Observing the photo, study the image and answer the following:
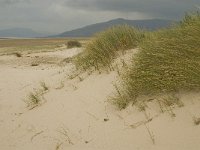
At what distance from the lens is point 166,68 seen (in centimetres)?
540

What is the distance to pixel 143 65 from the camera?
583 cm

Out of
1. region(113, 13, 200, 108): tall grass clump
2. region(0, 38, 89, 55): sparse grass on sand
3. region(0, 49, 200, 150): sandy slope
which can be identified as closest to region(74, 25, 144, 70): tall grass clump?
region(0, 49, 200, 150): sandy slope

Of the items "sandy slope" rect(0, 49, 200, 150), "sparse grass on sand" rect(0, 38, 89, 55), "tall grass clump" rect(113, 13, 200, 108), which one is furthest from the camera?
"sparse grass on sand" rect(0, 38, 89, 55)

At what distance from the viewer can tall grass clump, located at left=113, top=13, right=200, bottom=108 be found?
513 centimetres

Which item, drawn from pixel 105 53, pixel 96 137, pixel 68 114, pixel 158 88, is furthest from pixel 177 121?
pixel 105 53

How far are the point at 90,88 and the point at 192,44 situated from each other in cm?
237

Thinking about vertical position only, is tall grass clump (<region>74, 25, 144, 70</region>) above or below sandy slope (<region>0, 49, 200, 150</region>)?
above

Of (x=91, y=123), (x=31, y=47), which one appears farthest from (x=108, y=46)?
(x=31, y=47)

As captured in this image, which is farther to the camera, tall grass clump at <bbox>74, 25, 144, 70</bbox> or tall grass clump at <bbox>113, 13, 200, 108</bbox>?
tall grass clump at <bbox>74, 25, 144, 70</bbox>

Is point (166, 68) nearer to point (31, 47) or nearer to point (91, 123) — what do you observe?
point (91, 123)

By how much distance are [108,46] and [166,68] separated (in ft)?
9.49

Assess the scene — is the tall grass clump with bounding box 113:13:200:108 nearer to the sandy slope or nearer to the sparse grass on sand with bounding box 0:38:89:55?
the sandy slope

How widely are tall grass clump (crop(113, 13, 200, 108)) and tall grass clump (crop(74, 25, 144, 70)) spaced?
168 centimetres

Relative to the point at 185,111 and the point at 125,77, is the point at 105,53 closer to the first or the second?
the point at 125,77
